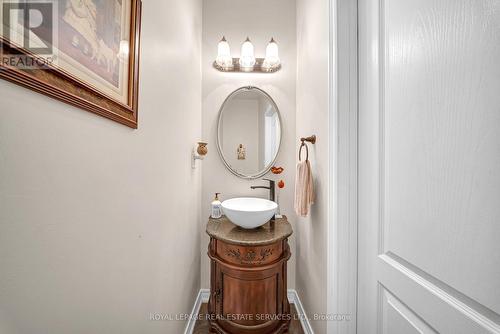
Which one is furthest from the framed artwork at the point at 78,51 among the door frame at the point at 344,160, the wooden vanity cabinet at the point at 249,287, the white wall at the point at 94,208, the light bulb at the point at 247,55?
the light bulb at the point at 247,55

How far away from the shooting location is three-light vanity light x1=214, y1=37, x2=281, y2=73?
1.69 m

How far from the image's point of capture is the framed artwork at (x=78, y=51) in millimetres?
338

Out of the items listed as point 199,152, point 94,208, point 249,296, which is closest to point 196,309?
point 249,296

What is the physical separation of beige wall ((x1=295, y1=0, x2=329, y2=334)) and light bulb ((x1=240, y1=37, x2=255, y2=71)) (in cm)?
42

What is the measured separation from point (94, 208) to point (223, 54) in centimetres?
159

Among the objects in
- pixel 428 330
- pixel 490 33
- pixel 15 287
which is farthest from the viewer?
pixel 428 330

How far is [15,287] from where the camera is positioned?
1.16ft

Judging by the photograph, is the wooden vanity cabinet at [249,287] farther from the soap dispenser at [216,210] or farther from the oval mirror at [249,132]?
the oval mirror at [249,132]

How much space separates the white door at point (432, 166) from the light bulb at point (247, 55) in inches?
38.3

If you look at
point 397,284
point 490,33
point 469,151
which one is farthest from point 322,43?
point 397,284

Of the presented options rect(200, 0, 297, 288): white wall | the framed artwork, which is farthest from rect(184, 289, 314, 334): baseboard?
the framed artwork

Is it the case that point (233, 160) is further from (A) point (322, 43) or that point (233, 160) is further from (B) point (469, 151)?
(B) point (469, 151)

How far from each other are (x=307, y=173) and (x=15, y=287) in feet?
4.05

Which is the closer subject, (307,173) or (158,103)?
(158,103)
